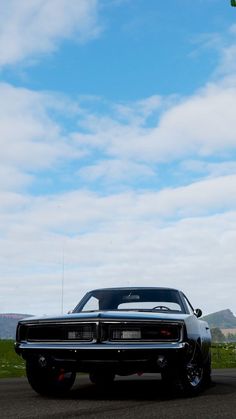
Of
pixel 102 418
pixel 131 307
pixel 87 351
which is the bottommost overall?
pixel 102 418

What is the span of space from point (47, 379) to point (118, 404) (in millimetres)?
1490

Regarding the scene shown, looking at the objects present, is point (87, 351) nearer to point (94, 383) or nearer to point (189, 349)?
point (189, 349)

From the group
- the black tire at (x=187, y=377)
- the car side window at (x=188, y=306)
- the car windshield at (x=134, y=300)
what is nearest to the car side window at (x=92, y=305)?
the car windshield at (x=134, y=300)

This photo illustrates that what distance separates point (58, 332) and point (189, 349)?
1.62 metres

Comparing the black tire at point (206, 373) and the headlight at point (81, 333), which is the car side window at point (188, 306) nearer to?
the black tire at point (206, 373)

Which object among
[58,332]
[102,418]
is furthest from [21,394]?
[102,418]

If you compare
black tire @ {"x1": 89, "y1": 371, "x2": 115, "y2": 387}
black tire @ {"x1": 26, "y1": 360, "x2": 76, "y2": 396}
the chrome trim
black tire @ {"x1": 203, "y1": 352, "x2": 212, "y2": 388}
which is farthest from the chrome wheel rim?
black tire @ {"x1": 89, "y1": 371, "x2": 115, "y2": 387}

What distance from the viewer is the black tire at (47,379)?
853 centimetres

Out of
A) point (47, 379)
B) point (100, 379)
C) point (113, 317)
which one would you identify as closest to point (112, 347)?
point (113, 317)

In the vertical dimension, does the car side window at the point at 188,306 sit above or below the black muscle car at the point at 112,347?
above

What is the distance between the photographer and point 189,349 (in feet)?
27.5

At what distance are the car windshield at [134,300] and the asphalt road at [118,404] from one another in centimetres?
115

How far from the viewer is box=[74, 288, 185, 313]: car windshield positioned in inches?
388

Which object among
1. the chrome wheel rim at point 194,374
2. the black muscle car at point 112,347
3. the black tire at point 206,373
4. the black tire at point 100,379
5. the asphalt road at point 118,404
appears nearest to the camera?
the asphalt road at point 118,404
